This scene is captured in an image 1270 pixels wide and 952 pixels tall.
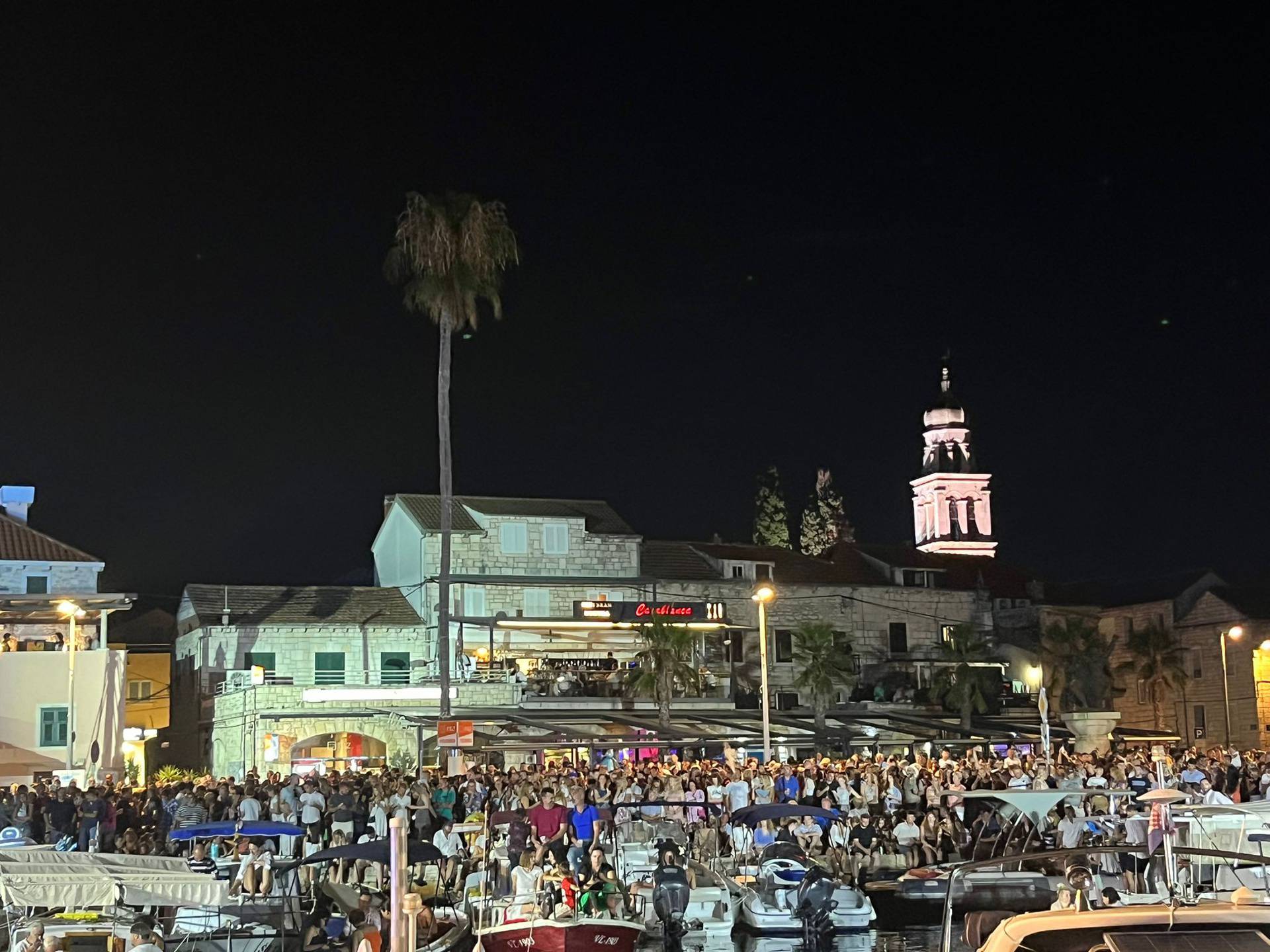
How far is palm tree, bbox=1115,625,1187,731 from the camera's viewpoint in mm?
65688

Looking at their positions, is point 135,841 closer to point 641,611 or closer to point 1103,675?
point 641,611

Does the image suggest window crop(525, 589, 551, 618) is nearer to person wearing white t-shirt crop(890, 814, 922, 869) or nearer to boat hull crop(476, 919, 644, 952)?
person wearing white t-shirt crop(890, 814, 922, 869)

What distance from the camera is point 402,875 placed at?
981cm

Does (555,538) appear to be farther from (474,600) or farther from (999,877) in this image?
(999,877)

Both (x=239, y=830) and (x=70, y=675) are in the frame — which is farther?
(x=70, y=675)

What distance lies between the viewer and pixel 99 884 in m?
15.3

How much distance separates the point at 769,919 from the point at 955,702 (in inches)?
1450

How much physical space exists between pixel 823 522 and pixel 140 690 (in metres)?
59.3

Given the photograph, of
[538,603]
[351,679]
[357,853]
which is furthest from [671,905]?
[538,603]

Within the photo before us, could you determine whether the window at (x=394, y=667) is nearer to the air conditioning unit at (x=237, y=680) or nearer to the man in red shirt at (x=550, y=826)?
the air conditioning unit at (x=237, y=680)

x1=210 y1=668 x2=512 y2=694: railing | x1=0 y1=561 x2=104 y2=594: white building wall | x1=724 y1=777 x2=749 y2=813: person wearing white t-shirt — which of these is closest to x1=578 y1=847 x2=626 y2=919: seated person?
x1=724 y1=777 x2=749 y2=813: person wearing white t-shirt

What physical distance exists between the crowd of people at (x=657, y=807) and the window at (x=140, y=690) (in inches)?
1022

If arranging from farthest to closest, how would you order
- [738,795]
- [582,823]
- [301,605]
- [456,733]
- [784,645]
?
1. [784,645]
2. [301,605]
3. [456,733]
4. [738,795]
5. [582,823]

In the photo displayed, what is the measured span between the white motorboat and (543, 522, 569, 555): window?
1330 inches
